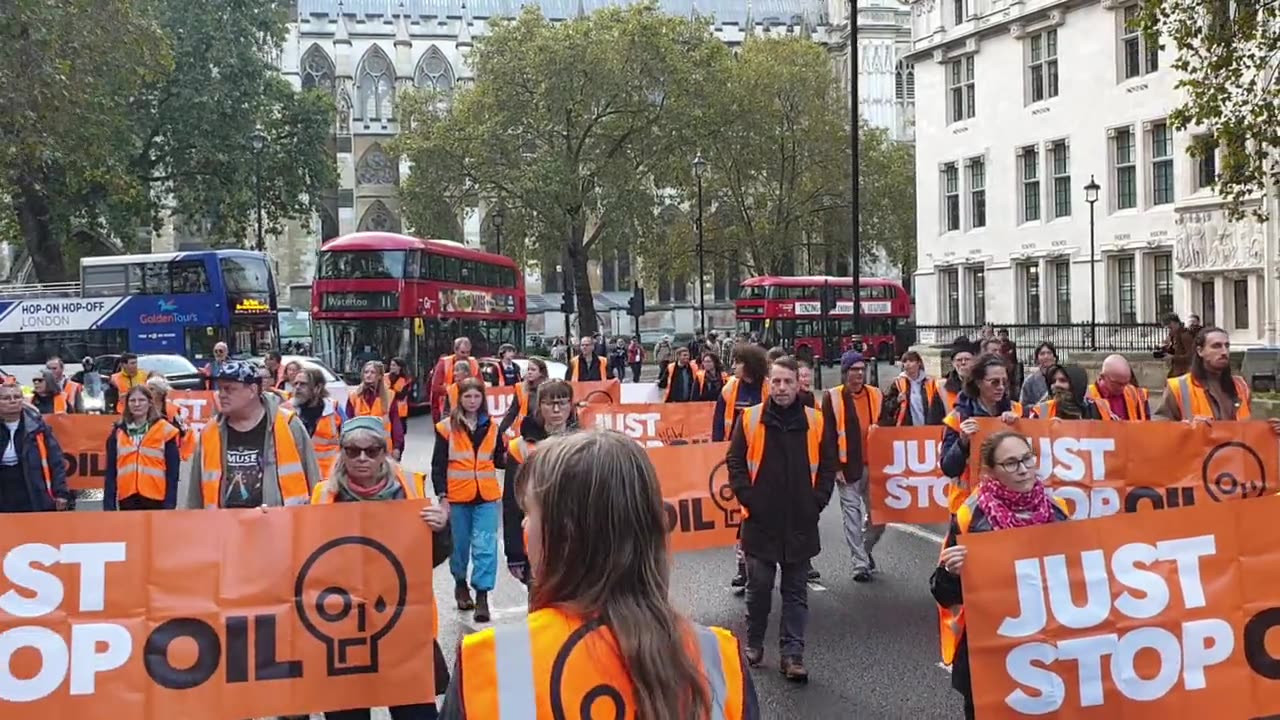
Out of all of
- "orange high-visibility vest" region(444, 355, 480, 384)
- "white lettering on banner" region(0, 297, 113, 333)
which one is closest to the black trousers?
"orange high-visibility vest" region(444, 355, 480, 384)

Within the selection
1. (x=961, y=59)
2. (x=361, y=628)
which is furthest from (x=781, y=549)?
(x=961, y=59)

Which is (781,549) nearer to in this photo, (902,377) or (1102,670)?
(1102,670)

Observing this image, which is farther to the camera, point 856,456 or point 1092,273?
point 1092,273

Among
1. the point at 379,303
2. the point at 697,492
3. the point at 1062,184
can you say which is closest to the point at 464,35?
the point at 1062,184

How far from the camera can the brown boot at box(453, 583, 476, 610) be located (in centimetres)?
884

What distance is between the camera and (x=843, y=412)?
8711 mm

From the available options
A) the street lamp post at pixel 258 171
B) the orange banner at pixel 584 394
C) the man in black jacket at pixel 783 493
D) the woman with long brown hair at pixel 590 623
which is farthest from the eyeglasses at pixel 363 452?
the street lamp post at pixel 258 171

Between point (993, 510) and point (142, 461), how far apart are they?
582 centimetres

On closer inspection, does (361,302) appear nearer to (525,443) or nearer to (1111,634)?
(525,443)

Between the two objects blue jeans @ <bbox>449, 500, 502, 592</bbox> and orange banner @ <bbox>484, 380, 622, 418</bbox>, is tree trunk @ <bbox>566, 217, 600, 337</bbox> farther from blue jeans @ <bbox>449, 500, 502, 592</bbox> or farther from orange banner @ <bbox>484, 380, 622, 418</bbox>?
blue jeans @ <bbox>449, 500, 502, 592</bbox>

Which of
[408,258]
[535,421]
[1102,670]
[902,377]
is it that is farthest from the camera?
[408,258]

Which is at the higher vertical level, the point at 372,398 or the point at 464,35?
the point at 464,35

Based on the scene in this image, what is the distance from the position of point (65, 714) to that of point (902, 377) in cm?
761

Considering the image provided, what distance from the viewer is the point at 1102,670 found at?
490 cm
